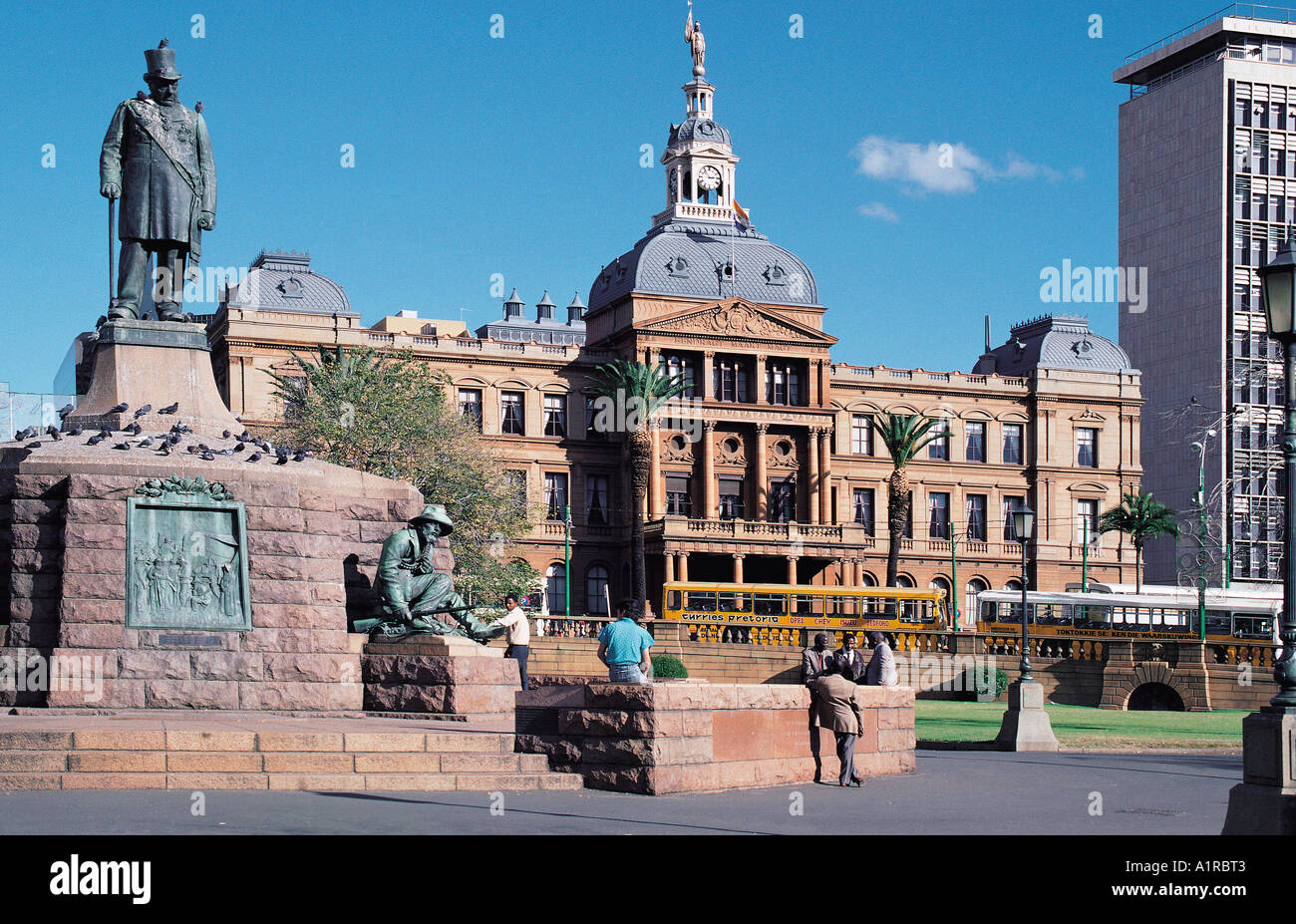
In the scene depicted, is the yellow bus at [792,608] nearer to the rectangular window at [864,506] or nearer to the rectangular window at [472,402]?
the rectangular window at [864,506]

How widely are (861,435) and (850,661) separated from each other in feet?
212

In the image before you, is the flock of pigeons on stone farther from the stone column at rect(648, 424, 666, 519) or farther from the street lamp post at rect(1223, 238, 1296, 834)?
the stone column at rect(648, 424, 666, 519)

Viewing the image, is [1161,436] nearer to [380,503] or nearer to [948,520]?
[948,520]

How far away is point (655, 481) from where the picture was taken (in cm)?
7694

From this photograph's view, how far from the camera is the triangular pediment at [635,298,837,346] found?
77.2m

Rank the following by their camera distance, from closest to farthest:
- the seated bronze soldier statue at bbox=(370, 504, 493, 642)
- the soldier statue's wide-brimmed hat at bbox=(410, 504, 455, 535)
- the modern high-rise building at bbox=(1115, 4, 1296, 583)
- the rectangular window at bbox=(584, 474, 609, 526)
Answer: the seated bronze soldier statue at bbox=(370, 504, 493, 642) < the soldier statue's wide-brimmed hat at bbox=(410, 504, 455, 535) < the rectangular window at bbox=(584, 474, 609, 526) < the modern high-rise building at bbox=(1115, 4, 1296, 583)

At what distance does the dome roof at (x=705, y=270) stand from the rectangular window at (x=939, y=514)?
1336 cm

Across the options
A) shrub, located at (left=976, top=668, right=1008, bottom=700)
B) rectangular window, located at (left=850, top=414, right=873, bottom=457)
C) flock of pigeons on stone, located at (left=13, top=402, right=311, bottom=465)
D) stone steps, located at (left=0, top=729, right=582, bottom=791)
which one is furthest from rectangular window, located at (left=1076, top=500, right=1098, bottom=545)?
stone steps, located at (left=0, top=729, right=582, bottom=791)

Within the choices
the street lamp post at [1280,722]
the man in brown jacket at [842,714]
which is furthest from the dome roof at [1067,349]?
the street lamp post at [1280,722]

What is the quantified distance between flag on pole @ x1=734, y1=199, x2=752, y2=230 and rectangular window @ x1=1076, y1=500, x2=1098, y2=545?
2339 cm

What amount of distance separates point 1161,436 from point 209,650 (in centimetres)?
9437
